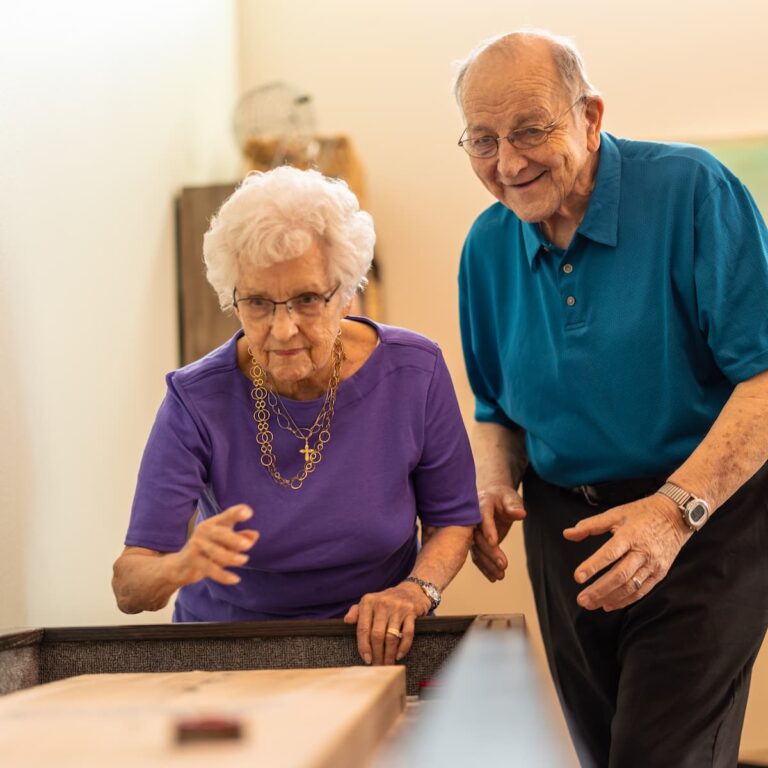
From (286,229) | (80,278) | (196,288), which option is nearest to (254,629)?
(286,229)

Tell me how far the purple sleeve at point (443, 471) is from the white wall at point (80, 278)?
2.71ft

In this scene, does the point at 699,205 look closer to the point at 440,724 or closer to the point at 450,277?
the point at 440,724

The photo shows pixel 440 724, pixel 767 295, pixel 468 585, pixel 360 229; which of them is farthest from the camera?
pixel 468 585

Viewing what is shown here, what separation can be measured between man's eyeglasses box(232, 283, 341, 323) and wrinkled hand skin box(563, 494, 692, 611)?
50 centimetres

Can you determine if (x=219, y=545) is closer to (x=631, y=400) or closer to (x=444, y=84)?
(x=631, y=400)

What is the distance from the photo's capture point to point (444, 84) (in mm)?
4043

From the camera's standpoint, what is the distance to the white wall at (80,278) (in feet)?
6.91

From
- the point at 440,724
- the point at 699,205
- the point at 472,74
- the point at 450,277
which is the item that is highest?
the point at 472,74

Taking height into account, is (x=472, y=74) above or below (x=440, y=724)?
above

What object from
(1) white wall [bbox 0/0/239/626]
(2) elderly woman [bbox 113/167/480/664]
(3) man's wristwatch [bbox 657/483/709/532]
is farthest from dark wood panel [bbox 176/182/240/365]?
(3) man's wristwatch [bbox 657/483/709/532]

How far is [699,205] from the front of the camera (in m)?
1.65

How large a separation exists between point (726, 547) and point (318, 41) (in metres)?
3.03

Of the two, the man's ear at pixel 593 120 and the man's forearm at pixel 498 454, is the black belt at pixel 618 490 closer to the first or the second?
the man's forearm at pixel 498 454

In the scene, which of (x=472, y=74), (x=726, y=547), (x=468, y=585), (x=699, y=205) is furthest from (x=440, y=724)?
(x=468, y=585)
